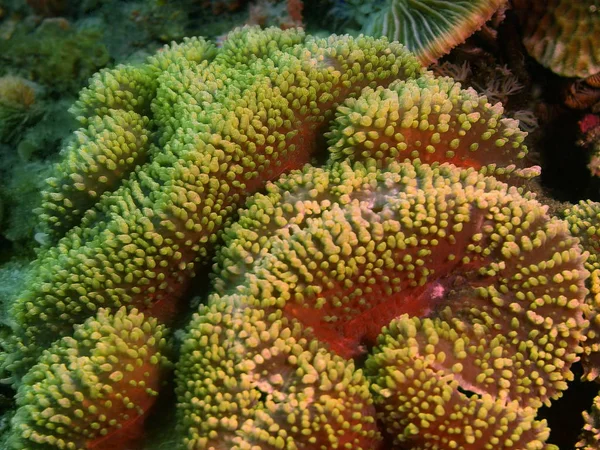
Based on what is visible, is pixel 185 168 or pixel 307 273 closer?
pixel 307 273

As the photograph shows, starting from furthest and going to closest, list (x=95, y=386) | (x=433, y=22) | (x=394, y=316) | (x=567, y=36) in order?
(x=433, y=22)
(x=567, y=36)
(x=394, y=316)
(x=95, y=386)

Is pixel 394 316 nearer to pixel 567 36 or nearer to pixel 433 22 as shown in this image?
pixel 433 22

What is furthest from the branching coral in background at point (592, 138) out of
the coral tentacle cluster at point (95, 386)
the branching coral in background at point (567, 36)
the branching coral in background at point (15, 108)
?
the branching coral in background at point (15, 108)

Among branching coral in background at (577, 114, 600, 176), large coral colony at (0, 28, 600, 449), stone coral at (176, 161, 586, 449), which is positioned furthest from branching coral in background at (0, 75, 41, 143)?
branching coral in background at (577, 114, 600, 176)

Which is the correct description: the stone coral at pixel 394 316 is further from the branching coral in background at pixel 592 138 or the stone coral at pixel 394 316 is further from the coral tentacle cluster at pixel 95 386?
the branching coral in background at pixel 592 138

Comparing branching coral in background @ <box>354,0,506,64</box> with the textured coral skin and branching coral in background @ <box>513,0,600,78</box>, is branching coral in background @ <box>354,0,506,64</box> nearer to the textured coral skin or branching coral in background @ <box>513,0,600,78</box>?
branching coral in background @ <box>513,0,600,78</box>

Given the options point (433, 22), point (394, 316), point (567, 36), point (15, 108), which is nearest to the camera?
point (394, 316)

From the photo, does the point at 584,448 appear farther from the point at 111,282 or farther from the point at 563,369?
the point at 111,282

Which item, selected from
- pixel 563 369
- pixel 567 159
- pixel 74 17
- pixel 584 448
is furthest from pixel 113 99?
pixel 74 17

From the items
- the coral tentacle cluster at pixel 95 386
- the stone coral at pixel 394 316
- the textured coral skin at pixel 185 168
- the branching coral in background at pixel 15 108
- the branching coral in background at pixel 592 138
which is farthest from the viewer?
the branching coral in background at pixel 15 108

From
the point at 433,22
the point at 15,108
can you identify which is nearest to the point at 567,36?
the point at 433,22
